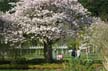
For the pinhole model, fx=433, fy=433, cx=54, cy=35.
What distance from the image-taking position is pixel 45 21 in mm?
32438

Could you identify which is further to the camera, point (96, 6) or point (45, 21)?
point (96, 6)

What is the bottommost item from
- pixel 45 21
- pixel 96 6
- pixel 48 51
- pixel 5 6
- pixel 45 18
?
pixel 96 6

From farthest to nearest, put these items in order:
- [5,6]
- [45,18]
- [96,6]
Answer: [96,6] < [5,6] < [45,18]

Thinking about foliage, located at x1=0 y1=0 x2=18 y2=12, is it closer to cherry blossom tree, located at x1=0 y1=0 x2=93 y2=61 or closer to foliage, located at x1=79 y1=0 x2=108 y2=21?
foliage, located at x1=79 y1=0 x2=108 y2=21

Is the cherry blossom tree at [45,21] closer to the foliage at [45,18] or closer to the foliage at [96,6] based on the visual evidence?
the foliage at [45,18]

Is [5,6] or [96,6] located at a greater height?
[5,6]

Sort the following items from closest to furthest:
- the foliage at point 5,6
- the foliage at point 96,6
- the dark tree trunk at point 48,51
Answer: the dark tree trunk at point 48,51
the foliage at point 5,6
the foliage at point 96,6

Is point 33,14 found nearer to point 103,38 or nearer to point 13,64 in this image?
point 13,64

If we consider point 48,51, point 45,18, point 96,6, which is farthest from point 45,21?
point 96,6

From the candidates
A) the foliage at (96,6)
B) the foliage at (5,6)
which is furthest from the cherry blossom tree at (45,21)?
the foliage at (96,6)

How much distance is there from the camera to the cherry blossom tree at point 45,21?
32375 mm

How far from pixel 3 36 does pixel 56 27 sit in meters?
4.13

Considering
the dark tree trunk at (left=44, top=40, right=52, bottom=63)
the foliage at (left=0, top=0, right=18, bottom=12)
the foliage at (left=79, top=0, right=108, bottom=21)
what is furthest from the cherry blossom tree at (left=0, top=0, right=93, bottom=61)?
the foliage at (left=79, top=0, right=108, bottom=21)

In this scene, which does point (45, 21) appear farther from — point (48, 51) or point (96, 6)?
point (96, 6)
